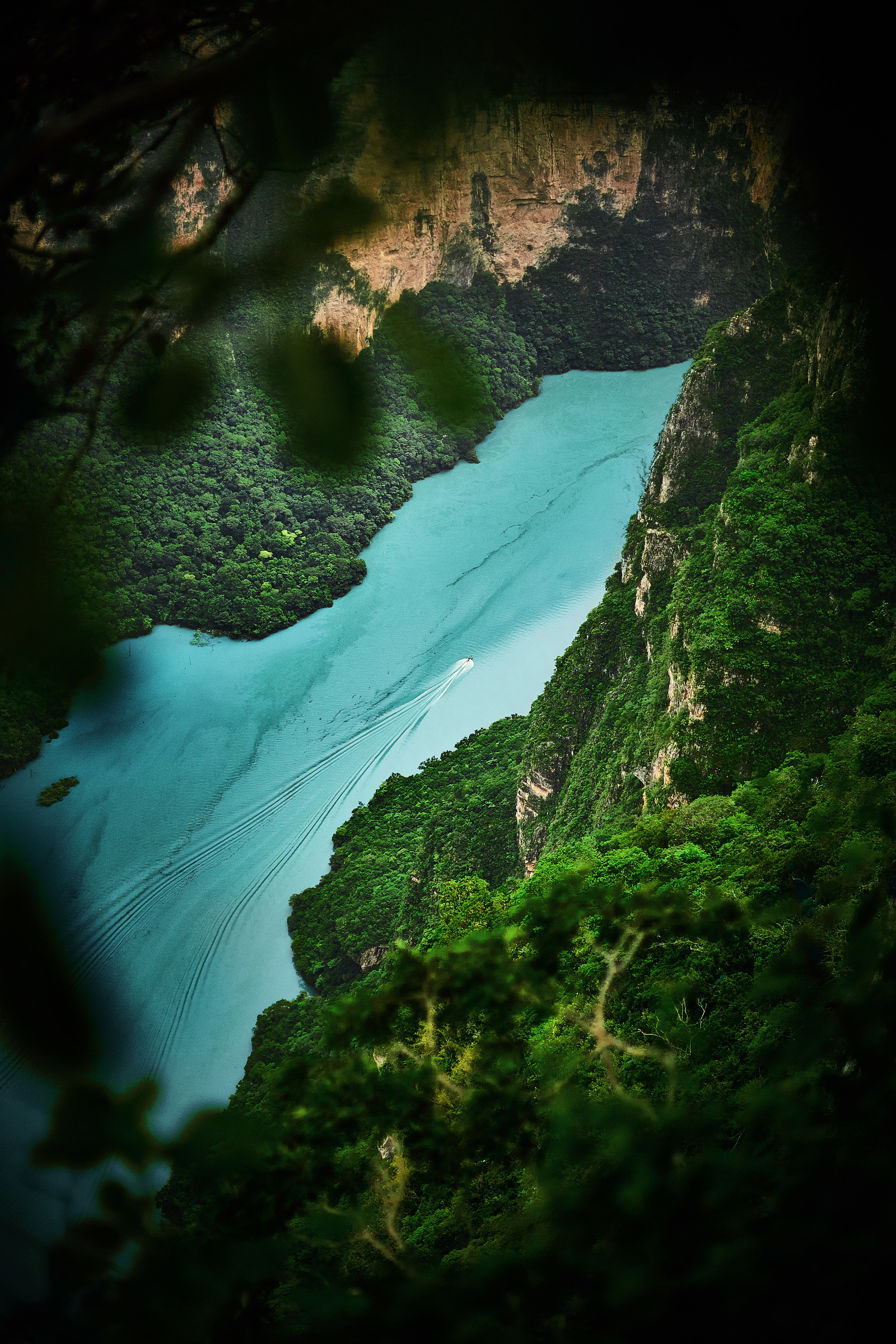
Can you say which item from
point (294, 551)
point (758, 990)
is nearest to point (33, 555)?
point (758, 990)

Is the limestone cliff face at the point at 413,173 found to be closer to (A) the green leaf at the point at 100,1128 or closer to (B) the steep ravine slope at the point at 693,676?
(A) the green leaf at the point at 100,1128

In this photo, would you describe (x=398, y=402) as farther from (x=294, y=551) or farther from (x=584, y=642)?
(x=294, y=551)

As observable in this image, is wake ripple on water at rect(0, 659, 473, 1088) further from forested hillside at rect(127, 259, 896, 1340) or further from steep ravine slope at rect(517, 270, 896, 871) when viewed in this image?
steep ravine slope at rect(517, 270, 896, 871)

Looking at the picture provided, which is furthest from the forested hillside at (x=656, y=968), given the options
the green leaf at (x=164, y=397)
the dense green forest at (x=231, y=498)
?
the green leaf at (x=164, y=397)

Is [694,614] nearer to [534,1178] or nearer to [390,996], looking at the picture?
[390,996]

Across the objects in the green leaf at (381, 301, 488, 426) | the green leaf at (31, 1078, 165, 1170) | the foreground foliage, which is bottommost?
the foreground foliage

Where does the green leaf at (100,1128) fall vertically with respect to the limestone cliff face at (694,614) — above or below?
above

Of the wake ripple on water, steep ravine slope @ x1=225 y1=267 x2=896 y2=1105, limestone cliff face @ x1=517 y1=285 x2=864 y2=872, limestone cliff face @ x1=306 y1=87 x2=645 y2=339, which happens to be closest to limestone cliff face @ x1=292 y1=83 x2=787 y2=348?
limestone cliff face @ x1=306 y1=87 x2=645 y2=339

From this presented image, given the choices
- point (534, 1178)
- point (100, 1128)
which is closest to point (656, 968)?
point (534, 1178)
